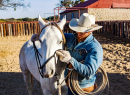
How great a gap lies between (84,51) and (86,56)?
0.07 m

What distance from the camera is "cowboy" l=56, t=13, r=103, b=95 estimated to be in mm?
2035

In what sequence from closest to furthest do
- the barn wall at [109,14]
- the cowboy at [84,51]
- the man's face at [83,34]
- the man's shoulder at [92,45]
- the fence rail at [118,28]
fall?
the cowboy at [84,51] → the man's shoulder at [92,45] → the man's face at [83,34] → the fence rail at [118,28] → the barn wall at [109,14]

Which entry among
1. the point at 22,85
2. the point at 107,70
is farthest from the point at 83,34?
the point at 107,70

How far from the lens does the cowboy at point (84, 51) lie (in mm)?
2035

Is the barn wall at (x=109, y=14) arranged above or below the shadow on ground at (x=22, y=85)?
above

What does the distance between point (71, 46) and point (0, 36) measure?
13.8m

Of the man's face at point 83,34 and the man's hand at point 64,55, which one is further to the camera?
the man's face at point 83,34

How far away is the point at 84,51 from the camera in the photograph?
226cm

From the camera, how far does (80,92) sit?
2.29m

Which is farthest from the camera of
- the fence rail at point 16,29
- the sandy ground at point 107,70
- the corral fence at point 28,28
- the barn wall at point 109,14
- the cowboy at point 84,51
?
the barn wall at point 109,14

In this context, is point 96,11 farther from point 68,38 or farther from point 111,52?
point 68,38

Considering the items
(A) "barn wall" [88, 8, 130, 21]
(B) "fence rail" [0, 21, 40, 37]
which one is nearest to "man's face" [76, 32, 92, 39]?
(B) "fence rail" [0, 21, 40, 37]

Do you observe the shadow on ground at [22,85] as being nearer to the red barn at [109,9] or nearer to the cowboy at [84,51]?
the cowboy at [84,51]

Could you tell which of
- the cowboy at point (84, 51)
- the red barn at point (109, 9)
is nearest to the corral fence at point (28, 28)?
the cowboy at point (84, 51)
